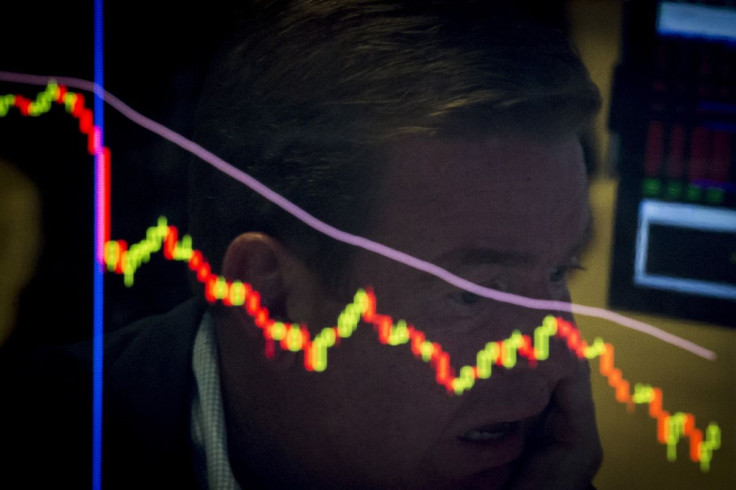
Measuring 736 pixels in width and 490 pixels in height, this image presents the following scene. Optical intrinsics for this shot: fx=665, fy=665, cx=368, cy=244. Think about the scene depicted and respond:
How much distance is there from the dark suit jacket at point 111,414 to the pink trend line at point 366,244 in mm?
210

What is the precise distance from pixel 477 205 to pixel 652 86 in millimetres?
323

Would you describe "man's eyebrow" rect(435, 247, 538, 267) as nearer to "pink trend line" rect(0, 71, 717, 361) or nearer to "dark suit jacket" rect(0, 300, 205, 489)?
"pink trend line" rect(0, 71, 717, 361)

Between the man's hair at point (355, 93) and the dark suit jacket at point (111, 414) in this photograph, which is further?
the dark suit jacket at point (111, 414)

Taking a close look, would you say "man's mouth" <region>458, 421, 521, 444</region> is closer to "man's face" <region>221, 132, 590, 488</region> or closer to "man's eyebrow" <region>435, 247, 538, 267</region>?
"man's face" <region>221, 132, 590, 488</region>

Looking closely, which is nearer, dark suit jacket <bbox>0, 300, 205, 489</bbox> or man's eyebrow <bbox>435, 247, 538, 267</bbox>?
man's eyebrow <bbox>435, 247, 538, 267</bbox>

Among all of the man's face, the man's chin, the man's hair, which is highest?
the man's hair

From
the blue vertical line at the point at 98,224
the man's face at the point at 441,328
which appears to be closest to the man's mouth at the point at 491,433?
the man's face at the point at 441,328

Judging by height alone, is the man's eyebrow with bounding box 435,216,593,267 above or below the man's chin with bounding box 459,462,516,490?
above

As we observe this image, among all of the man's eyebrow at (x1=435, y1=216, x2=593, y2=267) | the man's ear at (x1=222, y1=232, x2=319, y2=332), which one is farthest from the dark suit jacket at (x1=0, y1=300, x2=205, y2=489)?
the man's eyebrow at (x1=435, y1=216, x2=593, y2=267)

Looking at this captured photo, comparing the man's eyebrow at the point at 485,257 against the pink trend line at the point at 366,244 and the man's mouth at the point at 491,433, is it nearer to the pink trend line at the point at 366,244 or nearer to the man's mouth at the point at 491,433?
the pink trend line at the point at 366,244

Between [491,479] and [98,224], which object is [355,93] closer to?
[98,224]

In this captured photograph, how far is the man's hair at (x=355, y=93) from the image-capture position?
0.86 meters

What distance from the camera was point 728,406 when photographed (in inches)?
37.7

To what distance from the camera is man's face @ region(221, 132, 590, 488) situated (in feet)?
2.82
